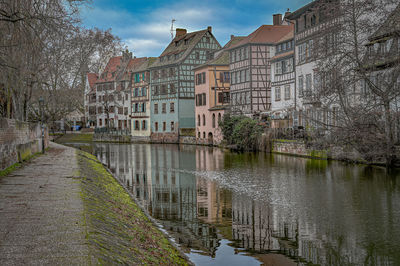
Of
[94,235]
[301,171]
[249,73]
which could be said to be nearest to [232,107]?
[249,73]

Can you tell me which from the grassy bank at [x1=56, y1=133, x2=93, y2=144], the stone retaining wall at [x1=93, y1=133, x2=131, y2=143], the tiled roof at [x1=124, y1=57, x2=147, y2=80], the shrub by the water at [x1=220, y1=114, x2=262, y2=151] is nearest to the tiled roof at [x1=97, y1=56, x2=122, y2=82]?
the tiled roof at [x1=124, y1=57, x2=147, y2=80]

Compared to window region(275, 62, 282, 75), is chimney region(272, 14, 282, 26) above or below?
above

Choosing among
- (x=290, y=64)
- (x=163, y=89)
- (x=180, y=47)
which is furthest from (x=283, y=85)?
(x=163, y=89)

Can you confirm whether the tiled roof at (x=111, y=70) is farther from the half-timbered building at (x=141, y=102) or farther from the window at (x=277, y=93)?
the window at (x=277, y=93)

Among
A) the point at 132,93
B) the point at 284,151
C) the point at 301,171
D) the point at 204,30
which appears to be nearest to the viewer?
the point at 301,171

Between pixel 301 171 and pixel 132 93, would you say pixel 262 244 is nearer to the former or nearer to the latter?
pixel 301 171

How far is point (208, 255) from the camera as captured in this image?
9828 mm

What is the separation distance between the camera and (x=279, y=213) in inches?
545

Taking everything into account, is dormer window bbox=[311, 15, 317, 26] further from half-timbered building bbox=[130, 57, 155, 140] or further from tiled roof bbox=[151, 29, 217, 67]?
half-timbered building bbox=[130, 57, 155, 140]

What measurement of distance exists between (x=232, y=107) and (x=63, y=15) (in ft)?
129

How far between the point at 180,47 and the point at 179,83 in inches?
221

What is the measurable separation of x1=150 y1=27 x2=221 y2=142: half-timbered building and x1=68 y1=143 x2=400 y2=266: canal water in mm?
38193

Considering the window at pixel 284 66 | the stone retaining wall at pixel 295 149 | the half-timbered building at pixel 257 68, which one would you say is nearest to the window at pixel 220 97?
the half-timbered building at pixel 257 68

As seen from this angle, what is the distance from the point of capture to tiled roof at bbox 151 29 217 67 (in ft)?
205
